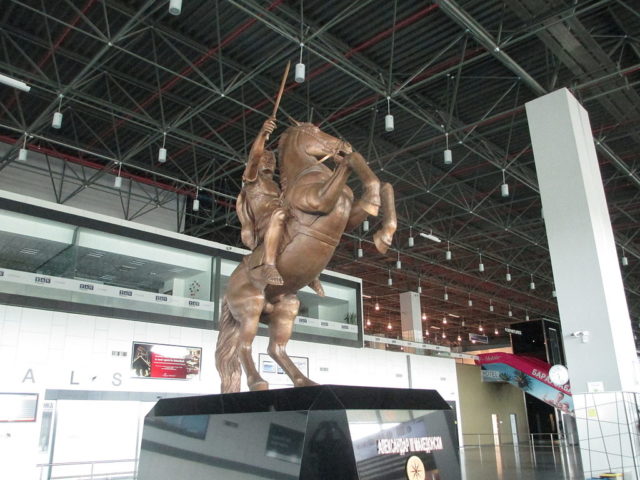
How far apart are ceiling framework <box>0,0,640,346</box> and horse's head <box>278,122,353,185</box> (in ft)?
19.6

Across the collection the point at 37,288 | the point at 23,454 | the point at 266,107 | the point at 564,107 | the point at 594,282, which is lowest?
the point at 23,454

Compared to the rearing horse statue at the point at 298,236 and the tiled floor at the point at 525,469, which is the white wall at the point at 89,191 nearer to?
the tiled floor at the point at 525,469

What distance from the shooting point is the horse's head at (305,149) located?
3730mm

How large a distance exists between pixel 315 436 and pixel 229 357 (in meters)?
1.39

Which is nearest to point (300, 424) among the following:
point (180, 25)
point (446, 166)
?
point (180, 25)

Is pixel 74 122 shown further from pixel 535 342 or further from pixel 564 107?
pixel 535 342

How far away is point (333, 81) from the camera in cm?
1207

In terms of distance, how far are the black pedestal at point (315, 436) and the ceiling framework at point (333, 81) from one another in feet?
24.7

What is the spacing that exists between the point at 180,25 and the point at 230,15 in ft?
3.51

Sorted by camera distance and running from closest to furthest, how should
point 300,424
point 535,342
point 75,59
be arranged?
1. point 300,424
2. point 75,59
3. point 535,342

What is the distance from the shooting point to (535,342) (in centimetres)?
2798

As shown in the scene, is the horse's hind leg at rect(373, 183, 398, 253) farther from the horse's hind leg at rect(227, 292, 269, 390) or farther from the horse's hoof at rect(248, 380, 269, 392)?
the horse's hoof at rect(248, 380, 269, 392)

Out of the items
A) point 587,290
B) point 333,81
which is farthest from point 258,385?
point 333,81

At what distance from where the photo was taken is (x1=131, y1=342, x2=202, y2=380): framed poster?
488 inches
